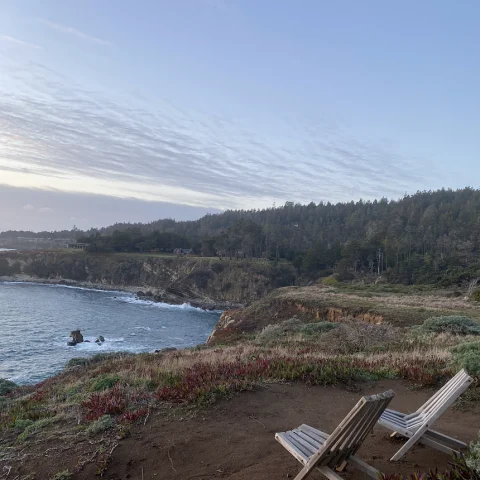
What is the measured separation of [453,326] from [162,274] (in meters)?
76.7

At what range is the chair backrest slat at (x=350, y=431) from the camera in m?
3.54

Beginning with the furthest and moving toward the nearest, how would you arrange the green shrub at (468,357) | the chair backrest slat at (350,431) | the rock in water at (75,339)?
the rock in water at (75,339) < the green shrub at (468,357) < the chair backrest slat at (350,431)

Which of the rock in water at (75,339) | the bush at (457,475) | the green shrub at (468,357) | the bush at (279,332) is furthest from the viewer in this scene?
the rock in water at (75,339)

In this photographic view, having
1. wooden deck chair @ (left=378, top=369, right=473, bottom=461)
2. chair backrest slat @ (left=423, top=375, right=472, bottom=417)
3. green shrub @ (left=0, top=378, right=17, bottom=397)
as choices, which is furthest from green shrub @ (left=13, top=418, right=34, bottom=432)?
green shrub @ (left=0, top=378, right=17, bottom=397)

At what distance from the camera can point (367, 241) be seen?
80.6m

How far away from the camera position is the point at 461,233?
81.8m

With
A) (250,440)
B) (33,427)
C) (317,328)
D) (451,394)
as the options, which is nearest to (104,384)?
(33,427)

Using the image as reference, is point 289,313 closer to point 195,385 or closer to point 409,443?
point 195,385

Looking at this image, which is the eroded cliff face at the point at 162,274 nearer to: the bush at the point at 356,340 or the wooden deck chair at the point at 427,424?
the bush at the point at 356,340

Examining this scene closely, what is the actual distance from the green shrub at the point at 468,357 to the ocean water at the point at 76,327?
23.1m

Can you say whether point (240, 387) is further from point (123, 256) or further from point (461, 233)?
point (123, 256)

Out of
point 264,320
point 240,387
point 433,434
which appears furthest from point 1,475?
point 264,320

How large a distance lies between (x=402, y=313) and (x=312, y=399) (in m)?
19.8

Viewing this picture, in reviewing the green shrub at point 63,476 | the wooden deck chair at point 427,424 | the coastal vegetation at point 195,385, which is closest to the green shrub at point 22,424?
the coastal vegetation at point 195,385
